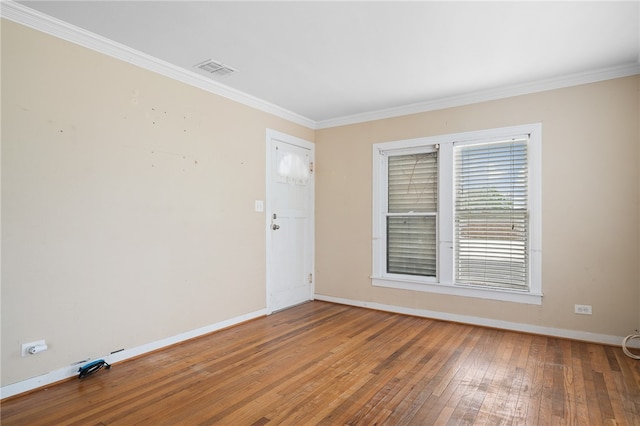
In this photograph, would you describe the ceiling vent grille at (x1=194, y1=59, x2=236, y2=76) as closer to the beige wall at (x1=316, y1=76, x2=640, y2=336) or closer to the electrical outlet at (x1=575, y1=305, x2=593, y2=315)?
the beige wall at (x1=316, y1=76, x2=640, y2=336)

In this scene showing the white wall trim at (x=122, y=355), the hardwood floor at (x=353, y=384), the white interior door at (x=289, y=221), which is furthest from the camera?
the white interior door at (x=289, y=221)

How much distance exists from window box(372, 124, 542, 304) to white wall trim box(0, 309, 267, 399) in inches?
77.7

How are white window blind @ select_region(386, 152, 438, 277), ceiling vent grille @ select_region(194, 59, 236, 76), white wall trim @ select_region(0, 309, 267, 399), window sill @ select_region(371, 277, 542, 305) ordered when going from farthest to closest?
white window blind @ select_region(386, 152, 438, 277) < window sill @ select_region(371, 277, 542, 305) < ceiling vent grille @ select_region(194, 59, 236, 76) < white wall trim @ select_region(0, 309, 267, 399)

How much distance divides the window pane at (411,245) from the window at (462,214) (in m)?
0.01

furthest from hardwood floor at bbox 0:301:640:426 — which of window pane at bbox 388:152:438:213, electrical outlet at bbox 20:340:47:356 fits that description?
window pane at bbox 388:152:438:213

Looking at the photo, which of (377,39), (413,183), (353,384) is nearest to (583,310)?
(413,183)

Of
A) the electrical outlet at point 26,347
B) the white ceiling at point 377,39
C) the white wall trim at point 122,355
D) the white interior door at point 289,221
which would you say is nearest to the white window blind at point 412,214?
the white ceiling at point 377,39

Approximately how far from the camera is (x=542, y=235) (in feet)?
12.1

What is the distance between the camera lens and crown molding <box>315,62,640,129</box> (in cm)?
339

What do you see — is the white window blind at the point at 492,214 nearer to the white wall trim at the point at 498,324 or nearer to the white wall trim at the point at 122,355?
the white wall trim at the point at 498,324

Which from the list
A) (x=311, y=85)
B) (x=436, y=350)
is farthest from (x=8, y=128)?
(x=436, y=350)

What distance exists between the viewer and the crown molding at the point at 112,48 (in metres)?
2.44

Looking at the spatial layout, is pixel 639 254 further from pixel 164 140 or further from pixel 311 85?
pixel 164 140

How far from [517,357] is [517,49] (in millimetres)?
2694
